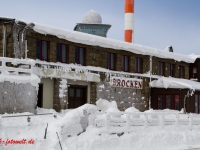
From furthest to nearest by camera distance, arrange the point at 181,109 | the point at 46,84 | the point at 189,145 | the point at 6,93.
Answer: the point at 181,109, the point at 46,84, the point at 189,145, the point at 6,93

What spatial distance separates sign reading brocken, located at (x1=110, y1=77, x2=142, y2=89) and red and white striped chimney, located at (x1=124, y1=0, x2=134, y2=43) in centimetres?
1059

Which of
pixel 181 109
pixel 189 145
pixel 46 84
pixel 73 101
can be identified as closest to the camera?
pixel 189 145

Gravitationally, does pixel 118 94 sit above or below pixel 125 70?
below

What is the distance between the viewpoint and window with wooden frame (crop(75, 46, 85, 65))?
23.0m

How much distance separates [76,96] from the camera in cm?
2327

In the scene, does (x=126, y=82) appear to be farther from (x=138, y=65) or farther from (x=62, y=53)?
(x=62, y=53)

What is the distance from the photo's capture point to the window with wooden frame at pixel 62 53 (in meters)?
22.0

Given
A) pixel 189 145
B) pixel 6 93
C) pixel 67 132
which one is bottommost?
pixel 189 145

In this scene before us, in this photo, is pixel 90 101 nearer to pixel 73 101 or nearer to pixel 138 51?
pixel 73 101

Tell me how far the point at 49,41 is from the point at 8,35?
8.96ft

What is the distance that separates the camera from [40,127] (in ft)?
48.4

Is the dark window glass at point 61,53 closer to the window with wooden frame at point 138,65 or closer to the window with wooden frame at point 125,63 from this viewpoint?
the window with wooden frame at point 125,63

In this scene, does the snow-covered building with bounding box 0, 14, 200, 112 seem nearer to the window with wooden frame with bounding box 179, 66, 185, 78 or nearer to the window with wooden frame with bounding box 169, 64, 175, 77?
the window with wooden frame with bounding box 169, 64, 175, 77

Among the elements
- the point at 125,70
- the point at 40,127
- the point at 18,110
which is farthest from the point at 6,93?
the point at 125,70
